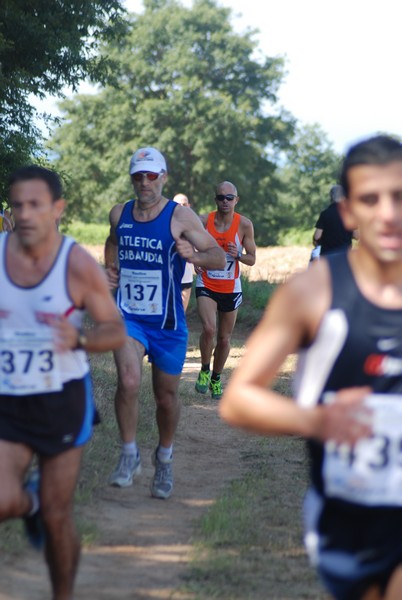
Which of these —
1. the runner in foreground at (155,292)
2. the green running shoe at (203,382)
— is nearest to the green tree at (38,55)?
the green running shoe at (203,382)

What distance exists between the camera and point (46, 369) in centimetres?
452

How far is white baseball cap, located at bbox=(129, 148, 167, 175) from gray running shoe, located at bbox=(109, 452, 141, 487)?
6.56 ft

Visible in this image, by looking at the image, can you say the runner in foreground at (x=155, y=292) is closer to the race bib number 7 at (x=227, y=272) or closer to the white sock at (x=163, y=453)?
the white sock at (x=163, y=453)

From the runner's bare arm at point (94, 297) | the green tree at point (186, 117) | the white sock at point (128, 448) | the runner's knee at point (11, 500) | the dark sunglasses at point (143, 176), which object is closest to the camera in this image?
the runner's knee at point (11, 500)

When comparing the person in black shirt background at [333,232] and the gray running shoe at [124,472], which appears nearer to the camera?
the gray running shoe at [124,472]

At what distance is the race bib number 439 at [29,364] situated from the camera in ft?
14.8

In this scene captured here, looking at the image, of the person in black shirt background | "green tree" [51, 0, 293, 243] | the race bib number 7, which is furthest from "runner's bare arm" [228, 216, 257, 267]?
"green tree" [51, 0, 293, 243]

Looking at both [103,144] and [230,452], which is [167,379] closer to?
[230,452]

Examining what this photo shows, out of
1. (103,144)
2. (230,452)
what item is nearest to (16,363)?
(230,452)

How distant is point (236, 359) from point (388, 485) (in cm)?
1237

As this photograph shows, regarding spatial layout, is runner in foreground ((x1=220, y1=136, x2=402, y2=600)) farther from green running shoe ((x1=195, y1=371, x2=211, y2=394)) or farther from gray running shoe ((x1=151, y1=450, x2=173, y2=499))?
green running shoe ((x1=195, y1=371, x2=211, y2=394))

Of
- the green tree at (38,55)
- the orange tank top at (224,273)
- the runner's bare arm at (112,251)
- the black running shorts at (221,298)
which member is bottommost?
the black running shorts at (221,298)

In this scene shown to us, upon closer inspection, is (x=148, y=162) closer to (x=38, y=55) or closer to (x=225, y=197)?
(x=225, y=197)

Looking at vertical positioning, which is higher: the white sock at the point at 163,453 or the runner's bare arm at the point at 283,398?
the runner's bare arm at the point at 283,398
